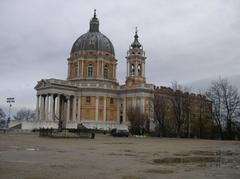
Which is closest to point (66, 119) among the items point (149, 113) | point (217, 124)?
point (149, 113)

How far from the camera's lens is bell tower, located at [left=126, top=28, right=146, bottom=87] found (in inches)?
3829

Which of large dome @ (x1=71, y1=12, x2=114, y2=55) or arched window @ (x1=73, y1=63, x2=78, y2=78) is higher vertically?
large dome @ (x1=71, y1=12, x2=114, y2=55)

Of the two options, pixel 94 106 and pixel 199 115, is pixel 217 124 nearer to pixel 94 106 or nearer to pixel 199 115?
pixel 199 115

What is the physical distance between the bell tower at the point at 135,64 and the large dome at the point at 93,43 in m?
7.93

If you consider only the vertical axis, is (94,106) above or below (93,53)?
below

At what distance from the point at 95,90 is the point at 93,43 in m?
15.5

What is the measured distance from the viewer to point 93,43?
3994 inches

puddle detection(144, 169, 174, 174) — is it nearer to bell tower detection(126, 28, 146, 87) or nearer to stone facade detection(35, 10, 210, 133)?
stone facade detection(35, 10, 210, 133)

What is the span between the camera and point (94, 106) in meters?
93.5

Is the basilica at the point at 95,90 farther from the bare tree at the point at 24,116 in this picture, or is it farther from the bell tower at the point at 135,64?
the bare tree at the point at 24,116

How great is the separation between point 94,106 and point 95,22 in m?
30.4

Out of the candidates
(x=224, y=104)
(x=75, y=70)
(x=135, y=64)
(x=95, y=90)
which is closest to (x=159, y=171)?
(x=224, y=104)

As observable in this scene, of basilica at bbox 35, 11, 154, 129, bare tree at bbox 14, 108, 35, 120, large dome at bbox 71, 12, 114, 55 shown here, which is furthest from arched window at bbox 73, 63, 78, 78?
bare tree at bbox 14, 108, 35, 120

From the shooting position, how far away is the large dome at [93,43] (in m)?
101
